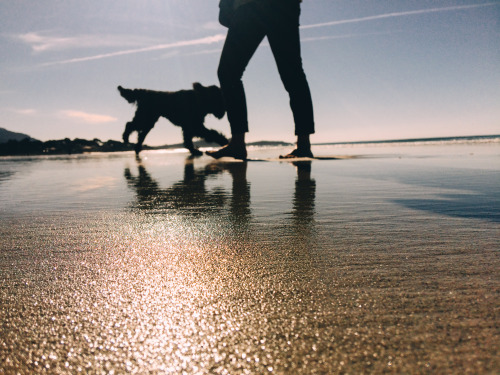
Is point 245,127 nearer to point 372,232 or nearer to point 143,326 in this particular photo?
point 372,232

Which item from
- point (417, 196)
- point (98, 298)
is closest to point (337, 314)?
point (98, 298)

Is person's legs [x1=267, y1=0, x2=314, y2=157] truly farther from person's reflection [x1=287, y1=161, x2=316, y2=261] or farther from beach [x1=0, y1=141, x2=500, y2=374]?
beach [x1=0, y1=141, x2=500, y2=374]

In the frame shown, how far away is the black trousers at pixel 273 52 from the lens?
13.9 feet

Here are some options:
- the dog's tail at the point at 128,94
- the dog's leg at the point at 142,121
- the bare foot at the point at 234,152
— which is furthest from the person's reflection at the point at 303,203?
the dog's tail at the point at 128,94

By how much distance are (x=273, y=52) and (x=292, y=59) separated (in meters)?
0.24

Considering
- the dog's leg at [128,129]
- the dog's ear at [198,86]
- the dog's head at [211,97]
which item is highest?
the dog's ear at [198,86]

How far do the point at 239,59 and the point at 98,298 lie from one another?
4.16 meters

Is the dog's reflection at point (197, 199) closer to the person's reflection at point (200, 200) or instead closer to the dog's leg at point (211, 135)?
the person's reflection at point (200, 200)

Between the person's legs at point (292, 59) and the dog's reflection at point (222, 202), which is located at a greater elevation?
the person's legs at point (292, 59)

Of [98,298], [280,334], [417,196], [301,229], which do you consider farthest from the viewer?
[417,196]

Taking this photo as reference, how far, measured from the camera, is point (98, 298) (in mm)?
564

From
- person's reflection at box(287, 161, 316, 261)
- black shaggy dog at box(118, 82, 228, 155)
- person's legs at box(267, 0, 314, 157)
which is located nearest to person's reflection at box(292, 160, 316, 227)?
person's reflection at box(287, 161, 316, 261)

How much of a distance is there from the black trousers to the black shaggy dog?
10.6 ft

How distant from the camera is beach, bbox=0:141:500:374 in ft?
1.34
